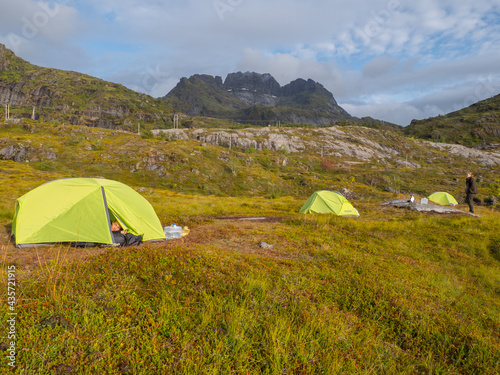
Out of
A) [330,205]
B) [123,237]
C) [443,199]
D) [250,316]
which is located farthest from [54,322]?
[443,199]

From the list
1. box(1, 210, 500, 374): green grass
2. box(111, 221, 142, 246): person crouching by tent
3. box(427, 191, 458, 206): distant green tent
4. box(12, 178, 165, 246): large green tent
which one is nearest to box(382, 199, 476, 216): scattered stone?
box(427, 191, 458, 206): distant green tent

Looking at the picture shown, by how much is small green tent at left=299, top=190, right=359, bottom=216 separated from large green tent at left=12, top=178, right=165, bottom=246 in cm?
1518

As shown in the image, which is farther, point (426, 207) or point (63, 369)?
point (426, 207)

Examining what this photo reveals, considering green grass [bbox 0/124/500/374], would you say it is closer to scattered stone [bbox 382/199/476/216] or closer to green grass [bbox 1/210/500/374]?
green grass [bbox 1/210/500/374]

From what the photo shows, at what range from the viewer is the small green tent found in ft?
69.5

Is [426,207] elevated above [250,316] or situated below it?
below

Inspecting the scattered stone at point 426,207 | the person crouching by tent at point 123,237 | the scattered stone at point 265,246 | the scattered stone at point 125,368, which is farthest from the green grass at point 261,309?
the scattered stone at point 426,207

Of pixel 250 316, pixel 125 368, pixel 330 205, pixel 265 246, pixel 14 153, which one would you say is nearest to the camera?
pixel 125 368

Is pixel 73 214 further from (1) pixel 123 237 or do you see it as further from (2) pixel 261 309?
(2) pixel 261 309

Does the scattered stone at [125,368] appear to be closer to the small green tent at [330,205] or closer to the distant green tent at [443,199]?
the small green tent at [330,205]

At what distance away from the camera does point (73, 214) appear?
32.2 feet

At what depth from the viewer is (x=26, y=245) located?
9234mm

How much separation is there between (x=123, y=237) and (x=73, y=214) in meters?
2.17

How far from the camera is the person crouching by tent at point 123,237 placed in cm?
994
